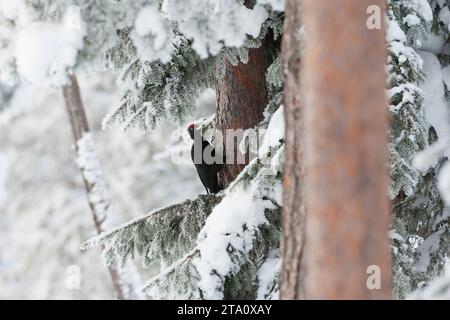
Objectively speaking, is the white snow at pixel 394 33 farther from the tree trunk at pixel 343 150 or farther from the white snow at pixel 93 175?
the white snow at pixel 93 175

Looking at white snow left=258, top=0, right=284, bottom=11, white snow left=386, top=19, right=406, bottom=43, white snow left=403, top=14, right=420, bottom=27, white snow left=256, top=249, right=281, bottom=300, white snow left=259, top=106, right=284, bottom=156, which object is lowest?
white snow left=256, top=249, right=281, bottom=300

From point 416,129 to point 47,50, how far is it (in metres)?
2.45

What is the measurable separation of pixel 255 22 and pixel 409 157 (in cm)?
134

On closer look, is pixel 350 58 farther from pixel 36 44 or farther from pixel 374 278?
pixel 36 44

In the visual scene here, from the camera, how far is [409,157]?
486cm

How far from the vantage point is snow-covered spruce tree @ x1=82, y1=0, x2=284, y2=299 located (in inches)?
155

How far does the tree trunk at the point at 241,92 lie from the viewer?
19.3 feet

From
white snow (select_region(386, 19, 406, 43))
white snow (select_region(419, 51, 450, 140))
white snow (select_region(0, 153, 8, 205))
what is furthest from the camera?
white snow (select_region(0, 153, 8, 205))

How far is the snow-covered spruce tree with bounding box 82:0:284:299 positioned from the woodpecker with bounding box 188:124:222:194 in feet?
0.60

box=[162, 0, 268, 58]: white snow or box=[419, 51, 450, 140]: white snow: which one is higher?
box=[162, 0, 268, 58]: white snow

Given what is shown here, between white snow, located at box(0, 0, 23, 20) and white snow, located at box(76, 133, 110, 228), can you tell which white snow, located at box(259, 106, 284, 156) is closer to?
white snow, located at box(0, 0, 23, 20)

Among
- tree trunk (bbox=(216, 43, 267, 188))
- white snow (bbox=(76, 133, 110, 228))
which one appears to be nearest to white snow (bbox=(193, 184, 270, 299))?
tree trunk (bbox=(216, 43, 267, 188))

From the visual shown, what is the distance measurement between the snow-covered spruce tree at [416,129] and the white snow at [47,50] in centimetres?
217

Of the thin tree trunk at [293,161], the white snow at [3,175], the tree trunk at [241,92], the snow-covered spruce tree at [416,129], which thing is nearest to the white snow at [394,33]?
the snow-covered spruce tree at [416,129]
